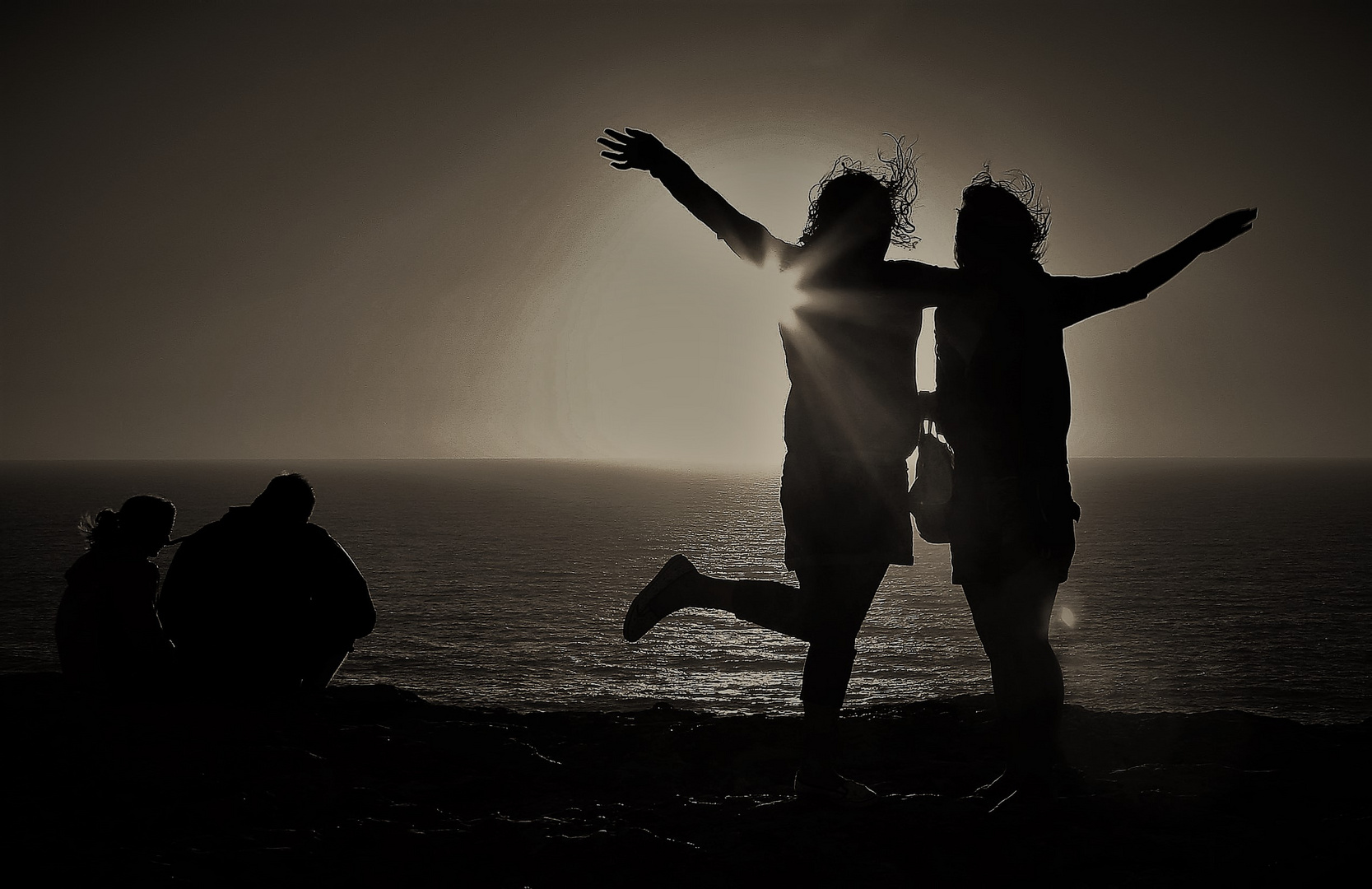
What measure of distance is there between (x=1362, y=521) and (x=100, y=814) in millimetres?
149169

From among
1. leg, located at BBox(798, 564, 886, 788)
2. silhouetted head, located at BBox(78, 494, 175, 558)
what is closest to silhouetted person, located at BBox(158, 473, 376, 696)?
silhouetted head, located at BBox(78, 494, 175, 558)

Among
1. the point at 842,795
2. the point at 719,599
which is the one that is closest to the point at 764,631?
the point at 719,599

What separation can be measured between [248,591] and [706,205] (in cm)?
342

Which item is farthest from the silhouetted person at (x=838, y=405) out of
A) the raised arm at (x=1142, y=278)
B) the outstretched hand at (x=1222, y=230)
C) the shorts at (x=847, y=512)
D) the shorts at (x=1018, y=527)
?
the outstretched hand at (x=1222, y=230)

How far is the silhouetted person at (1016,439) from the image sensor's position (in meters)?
3.44

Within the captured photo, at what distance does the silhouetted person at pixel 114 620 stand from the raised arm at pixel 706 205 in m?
3.51

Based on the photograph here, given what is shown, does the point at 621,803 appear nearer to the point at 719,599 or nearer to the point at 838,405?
the point at 719,599

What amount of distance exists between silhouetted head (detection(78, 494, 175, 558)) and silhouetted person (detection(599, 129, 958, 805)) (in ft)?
11.9

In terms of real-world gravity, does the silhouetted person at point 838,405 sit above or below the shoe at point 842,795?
above

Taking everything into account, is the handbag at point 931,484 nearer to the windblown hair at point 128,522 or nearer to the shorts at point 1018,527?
the shorts at point 1018,527

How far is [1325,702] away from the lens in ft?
108

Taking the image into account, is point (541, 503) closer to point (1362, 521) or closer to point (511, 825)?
point (1362, 521)

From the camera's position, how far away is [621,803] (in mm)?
3902

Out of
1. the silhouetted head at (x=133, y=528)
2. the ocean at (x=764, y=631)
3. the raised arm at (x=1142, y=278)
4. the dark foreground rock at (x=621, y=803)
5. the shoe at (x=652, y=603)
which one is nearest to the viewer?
the dark foreground rock at (x=621, y=803)
